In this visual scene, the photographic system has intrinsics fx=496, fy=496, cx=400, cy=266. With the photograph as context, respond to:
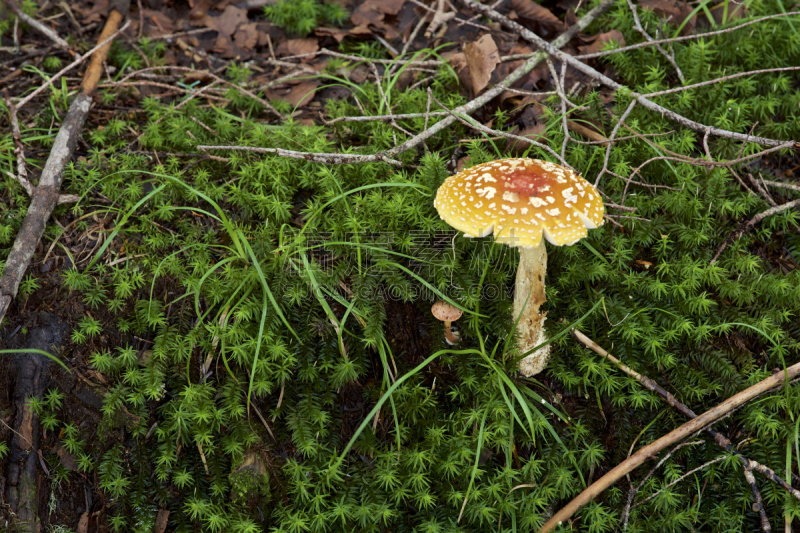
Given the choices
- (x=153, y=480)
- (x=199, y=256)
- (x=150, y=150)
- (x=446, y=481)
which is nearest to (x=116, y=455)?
(x=153, y=480)

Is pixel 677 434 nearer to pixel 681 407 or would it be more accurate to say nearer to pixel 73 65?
pixel 681 407

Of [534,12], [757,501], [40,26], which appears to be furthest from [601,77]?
[40,26]

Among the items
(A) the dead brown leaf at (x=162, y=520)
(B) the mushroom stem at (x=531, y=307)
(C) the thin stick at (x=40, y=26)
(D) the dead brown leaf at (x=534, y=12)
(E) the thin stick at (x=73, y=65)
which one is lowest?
(A) the dead brown leaf at (x=162, y=520)

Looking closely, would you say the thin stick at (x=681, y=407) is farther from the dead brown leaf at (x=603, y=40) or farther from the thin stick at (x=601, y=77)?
the dead brown leaf at (x=603, y=40)

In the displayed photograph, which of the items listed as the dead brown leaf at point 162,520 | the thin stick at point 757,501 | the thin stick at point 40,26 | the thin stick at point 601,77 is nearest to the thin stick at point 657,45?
the thin stick at point 601,77

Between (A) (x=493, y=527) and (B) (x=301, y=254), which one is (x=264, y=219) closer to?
(B) (x=301, y=254)
